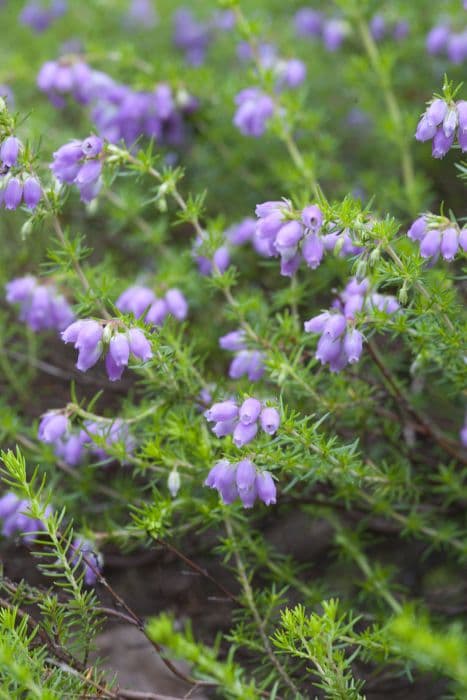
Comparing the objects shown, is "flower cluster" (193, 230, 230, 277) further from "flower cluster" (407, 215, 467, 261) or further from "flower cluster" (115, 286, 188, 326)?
"flower cluster" (407, 215, 467, 261)

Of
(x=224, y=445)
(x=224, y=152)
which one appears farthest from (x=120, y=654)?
(x=224, y=152)

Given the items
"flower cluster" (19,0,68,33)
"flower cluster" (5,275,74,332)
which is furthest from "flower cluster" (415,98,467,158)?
"flower cluster" (19,0,68,33)

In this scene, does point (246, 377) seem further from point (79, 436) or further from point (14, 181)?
point (14, 181)

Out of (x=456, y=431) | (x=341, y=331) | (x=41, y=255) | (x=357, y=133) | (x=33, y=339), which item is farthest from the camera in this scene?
(x=357, y=133)

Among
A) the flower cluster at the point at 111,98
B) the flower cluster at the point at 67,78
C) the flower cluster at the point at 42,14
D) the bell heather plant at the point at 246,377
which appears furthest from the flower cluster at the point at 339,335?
the flower cluster at the point at 42,14

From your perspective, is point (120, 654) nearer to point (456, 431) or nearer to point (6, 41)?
point (456, 431)

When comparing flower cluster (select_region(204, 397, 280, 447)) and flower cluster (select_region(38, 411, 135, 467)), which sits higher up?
flower cluster (select_region(204, 397, 280, 447))

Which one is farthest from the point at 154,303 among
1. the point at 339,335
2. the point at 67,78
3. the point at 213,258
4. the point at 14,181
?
the point at 67,78
